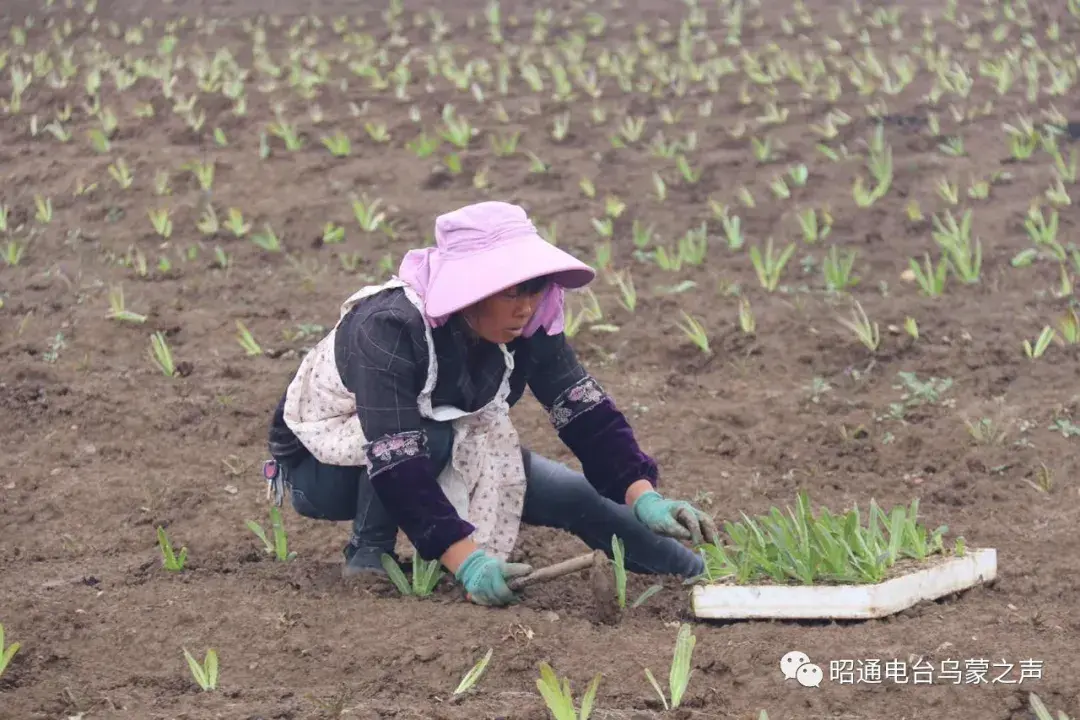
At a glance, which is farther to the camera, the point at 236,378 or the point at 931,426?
the point at 236,378

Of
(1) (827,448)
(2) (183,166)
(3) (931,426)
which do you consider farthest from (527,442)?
(2) (183,166)

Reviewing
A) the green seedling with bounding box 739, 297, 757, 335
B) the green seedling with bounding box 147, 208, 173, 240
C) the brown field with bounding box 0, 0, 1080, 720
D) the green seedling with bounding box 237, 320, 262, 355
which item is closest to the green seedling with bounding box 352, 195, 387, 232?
the brown field with bounding box 0, 0, 1080, 720

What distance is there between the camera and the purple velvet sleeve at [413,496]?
9.77 feet

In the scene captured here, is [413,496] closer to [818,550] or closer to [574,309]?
[818,550]

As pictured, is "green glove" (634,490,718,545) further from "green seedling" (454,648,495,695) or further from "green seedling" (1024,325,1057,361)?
"green seedling" (1024,325,1057,361)

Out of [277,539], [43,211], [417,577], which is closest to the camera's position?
[417,577]

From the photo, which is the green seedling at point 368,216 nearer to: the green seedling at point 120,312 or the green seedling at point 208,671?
the green seedling at point 120,312

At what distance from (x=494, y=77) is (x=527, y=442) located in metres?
4.76

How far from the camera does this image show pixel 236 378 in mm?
5008

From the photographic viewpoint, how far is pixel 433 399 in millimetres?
3193

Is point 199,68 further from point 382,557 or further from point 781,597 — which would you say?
point 781,597

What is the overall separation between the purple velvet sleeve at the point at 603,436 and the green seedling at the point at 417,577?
50 centimetres

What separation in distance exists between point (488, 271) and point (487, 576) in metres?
0.68

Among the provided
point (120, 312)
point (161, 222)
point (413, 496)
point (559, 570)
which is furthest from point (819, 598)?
point (161, 222)
